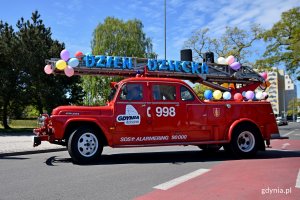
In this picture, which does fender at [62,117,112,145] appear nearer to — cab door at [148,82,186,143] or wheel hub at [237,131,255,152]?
cab door at [148,82,186,143]

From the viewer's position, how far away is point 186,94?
33.6ft

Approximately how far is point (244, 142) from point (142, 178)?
4.35 meters

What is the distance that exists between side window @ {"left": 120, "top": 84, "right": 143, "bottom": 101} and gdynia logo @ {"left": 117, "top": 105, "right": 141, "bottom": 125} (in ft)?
0.85

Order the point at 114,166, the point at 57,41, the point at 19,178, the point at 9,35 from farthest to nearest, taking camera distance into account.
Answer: the point at 57,41
the point at 9,35
the point at 114,166
the point at 19,178

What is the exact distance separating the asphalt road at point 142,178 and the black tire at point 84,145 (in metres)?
0.23

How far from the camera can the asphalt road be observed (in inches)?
236

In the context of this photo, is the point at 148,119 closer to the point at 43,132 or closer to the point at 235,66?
the point at 43,132

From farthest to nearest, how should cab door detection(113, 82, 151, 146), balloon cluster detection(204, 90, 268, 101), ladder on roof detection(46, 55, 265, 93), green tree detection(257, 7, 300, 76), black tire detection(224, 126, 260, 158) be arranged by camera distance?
green tree detection(257, 7, 300, 76), balloon cluster detection(204, 90, 268, 101), ladder on roof detection(46, 55, 265, 93), black tire detection(224, 126, 260, 158), cab door detection(113, 82, 151, 146)

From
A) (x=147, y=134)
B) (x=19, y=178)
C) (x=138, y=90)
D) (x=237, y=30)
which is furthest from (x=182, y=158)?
(x=237, y=30)

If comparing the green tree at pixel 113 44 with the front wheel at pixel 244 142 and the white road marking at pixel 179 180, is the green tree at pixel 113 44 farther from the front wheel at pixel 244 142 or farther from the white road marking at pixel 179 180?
the white road marking at pixel 179 180

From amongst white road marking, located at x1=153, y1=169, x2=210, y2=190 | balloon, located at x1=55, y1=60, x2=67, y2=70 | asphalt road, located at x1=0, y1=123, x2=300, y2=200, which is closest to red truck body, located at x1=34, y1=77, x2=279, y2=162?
asphalt road, located at x1=0, y1=123, x2=300, y2=200

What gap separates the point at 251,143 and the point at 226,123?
0.98 metres

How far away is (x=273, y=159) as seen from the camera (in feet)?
33.1

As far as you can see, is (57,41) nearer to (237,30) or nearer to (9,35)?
(9,35)
